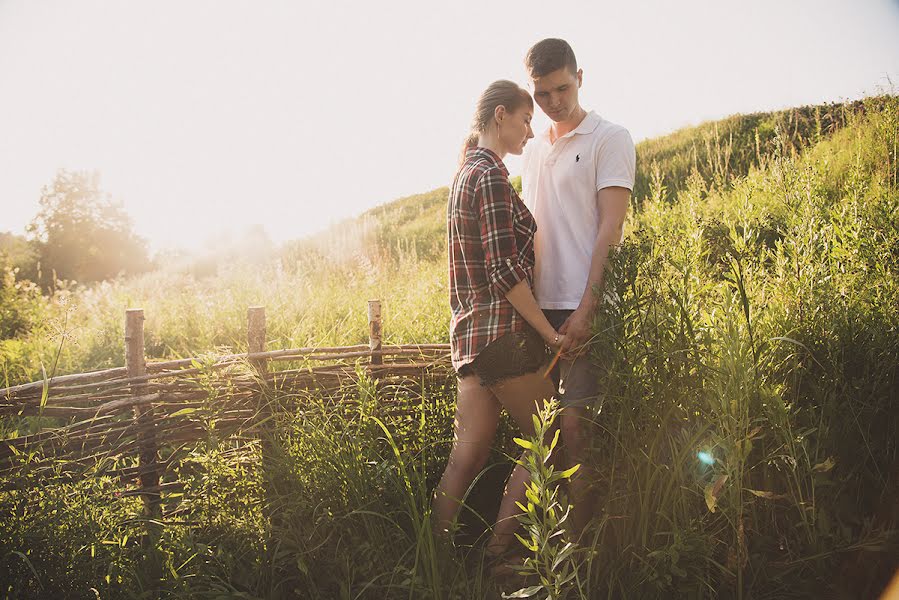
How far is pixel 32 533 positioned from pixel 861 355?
363 centimetres

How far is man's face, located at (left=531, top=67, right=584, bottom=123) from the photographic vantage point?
2.35 meters

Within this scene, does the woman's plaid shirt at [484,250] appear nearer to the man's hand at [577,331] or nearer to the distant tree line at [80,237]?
the man's hand at [577,331]

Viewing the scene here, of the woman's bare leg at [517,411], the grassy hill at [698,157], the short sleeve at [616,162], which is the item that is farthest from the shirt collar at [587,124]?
the grassy hill at [698,157]

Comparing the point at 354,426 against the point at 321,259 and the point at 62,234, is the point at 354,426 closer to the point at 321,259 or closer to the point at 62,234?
the point at 321,259

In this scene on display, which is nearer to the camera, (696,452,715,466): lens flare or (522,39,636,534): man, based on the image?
(696,452,715,466): lens flare

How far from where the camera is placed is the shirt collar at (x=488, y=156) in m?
2.20

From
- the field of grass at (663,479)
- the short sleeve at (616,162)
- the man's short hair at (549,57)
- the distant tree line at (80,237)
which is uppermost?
the distant tree line at (80,237)

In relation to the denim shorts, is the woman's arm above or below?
above

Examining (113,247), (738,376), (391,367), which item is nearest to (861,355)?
(738,376)

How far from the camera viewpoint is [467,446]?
92.2 inches

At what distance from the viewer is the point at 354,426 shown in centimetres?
290

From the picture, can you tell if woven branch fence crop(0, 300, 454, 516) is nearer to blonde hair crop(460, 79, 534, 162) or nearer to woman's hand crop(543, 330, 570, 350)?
woman's hand crop(543, 330, 570, 350)

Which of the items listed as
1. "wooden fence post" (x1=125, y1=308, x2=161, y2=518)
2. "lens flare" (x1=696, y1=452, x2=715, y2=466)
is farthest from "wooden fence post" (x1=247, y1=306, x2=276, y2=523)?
"lens flare" (x1=696, y1=452, x2=715, y2=466)

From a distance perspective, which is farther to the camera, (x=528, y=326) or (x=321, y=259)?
(x=321, y=259)
